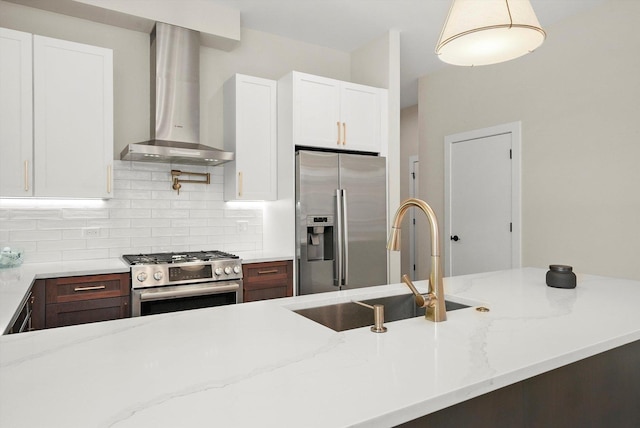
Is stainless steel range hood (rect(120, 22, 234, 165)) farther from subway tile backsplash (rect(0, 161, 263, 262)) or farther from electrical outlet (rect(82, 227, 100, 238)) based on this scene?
electrical outlet (rect(82, 227, 100, 238))

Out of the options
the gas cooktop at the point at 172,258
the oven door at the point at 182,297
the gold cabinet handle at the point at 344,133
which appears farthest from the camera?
the gold cabinet handle at the point at 344,133

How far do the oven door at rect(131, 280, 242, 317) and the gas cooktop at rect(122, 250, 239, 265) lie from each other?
0.18 metres

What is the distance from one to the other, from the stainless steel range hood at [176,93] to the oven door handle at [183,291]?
0.99m

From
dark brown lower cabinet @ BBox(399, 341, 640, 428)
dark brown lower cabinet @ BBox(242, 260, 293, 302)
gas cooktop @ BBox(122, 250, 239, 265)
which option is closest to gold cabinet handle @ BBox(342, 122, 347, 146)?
dark brown lower cabinet @ BBox(242, 260, 293, 302)

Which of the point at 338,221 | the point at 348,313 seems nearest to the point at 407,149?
the point at 338,221

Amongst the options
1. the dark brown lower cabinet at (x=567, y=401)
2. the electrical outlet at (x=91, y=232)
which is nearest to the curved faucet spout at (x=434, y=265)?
the dark brown lower cabinet at (x=567, y=401)

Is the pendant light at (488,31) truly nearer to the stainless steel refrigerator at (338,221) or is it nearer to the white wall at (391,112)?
Result: the stainless steel refrigerator at (338,221)

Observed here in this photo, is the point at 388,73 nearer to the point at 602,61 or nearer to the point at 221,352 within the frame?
the point at 602,61

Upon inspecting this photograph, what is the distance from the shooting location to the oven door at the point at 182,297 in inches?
110

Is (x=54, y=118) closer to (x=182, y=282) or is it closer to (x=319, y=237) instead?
(x=182, y=282)

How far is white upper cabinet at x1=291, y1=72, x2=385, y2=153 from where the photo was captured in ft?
11.7

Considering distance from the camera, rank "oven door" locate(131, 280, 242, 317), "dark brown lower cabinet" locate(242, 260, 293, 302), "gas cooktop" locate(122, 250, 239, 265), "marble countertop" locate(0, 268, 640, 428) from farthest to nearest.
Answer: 1. "dark brown lower cabinet" locate(242, 260, 293, 302)
2. "gas cooktop" locate(122, 250, 239, 265)
3. "oven door" locate(131, 280, 242, 317)
4. "marble countertop" locate(0, 268, 640, 428)

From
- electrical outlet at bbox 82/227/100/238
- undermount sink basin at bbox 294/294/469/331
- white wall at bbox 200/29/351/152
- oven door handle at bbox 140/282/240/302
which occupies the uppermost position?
white wall at bbox 200/29/351/152

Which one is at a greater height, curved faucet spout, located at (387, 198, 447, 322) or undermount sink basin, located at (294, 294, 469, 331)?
curved faucet spout, located at (387, 198, 447, 322)
